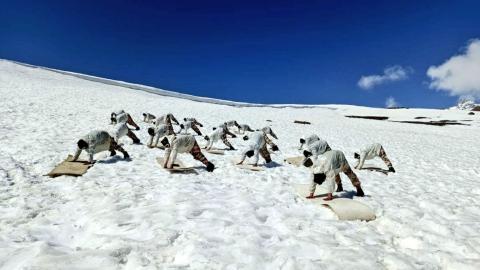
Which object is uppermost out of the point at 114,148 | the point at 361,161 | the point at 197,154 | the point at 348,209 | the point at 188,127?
the point at 188,127

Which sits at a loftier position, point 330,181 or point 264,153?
point 264,153

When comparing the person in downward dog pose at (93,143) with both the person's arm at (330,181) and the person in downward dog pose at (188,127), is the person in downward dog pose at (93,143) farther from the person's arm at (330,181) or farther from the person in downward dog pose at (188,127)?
the person in downward dog pose at (188,127)

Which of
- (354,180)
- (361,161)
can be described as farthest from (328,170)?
(361,161)

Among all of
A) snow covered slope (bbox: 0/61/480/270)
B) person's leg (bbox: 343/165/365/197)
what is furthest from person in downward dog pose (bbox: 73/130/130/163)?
person's leg (bbox: 343/165/365/197)

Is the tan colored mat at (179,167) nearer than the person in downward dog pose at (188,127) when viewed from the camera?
Yes

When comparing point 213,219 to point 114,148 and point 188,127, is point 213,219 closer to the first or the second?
point 114,148

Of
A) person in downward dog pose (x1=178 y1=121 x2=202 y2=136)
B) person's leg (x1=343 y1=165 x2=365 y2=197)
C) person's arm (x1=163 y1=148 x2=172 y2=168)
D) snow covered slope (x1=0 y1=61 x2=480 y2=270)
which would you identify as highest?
person in downward dog pose (x1=178 y1=121 x2=202 y2=136)

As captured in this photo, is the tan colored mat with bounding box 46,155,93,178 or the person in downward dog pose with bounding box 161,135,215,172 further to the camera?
the person in downward dog pose with bounding box 161,135,215,172

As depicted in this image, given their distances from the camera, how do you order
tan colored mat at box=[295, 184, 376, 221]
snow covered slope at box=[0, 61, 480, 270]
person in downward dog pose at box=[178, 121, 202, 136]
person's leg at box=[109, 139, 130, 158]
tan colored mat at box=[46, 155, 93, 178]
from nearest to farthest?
snow covered slope at box=[0, 61, 480, 270] < tan colored mat at box=[295, 184, 376, 221] < tan colored mat at box=[46, 155, 93, 178] < person's leg at box=[109, 139, 130, 158] < person in downward dog pose at box=[178, 121, 202, 136]

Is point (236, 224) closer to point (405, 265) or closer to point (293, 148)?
point (405, 265)

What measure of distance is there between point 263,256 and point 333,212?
321 cm

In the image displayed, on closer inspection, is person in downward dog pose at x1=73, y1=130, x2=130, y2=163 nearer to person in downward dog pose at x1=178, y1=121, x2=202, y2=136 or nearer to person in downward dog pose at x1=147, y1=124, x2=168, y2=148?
person in downward dog pose at x1=147, y1=124, x2=168, y2=148

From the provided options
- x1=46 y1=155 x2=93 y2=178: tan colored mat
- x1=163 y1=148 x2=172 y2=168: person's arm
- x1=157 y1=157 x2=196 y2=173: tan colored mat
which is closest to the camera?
x1=46 y1=155 x2=93 y2=178: tan colored mat

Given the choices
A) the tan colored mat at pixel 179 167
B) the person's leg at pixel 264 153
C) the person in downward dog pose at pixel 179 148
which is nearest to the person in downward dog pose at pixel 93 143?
the tan colored mat at pixel 179 167
